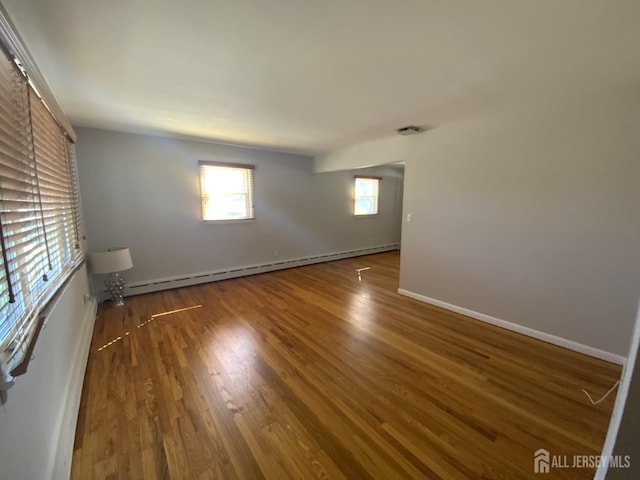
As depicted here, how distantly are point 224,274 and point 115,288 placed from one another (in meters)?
1.50

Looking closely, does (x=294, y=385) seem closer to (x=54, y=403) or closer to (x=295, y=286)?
(x=54, y=403)

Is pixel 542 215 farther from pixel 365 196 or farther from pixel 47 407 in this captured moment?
pixel 365 196

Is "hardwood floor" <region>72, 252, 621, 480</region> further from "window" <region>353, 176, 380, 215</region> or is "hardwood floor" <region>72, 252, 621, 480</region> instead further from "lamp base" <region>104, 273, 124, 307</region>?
"window" <region>353, 176, 380, 215</region>

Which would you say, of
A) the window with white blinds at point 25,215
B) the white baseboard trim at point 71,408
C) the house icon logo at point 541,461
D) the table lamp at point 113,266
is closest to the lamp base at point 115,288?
the table lamp at point 113,266

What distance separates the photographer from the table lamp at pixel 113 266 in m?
3.10

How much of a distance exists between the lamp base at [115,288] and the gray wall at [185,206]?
268 millimetres

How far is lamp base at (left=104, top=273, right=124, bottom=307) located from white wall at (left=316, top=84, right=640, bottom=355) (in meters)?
4.07

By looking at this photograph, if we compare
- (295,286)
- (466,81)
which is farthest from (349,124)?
(295,286)

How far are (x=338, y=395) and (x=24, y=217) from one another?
2.09 meters

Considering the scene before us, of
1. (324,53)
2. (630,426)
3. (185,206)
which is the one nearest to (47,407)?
(630,426)

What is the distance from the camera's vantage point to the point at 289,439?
58.8 inches

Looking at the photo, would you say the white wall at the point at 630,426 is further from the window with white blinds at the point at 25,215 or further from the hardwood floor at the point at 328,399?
the window with white blinds at the point at 25,215

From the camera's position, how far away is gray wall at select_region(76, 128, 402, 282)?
3.45 metres

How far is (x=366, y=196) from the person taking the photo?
21.5 feet
